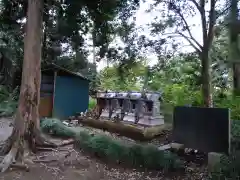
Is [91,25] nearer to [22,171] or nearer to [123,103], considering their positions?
[123,103]

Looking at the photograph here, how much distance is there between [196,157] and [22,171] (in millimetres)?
3229

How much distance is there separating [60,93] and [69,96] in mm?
436

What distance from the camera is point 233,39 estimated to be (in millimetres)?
1851

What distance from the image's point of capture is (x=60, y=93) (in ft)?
34.1

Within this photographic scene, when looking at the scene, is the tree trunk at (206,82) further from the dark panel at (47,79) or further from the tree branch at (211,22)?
the dark panel at (47,79)

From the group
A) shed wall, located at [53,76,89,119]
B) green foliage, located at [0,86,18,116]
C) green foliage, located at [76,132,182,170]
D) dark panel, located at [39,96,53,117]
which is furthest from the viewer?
green foliage, located at [0,86,18,116]

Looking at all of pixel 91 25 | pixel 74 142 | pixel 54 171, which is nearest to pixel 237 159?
pixel 54 171

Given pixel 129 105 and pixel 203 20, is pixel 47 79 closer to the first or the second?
→ pixel 129 105

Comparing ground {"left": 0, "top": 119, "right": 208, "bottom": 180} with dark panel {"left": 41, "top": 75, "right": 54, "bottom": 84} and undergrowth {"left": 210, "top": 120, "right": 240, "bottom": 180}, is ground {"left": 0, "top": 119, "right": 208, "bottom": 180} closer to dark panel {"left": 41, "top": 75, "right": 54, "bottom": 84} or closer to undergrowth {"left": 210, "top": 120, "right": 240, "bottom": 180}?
undergrowth {"left": 210, "top": 120, "right": 240, "bottom": 180}

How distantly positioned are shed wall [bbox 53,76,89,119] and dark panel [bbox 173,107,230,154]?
Answer: 6199mm

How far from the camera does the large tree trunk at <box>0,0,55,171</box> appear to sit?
5004 mm

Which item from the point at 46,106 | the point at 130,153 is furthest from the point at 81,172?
the point at 46,106

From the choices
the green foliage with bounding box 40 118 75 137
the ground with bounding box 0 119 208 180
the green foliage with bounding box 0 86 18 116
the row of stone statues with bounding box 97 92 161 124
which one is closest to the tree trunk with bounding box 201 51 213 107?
the row of stone statues with bounding box 97 92 161 124

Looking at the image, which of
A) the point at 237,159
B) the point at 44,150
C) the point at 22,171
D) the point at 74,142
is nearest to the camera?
the point at 237,159
